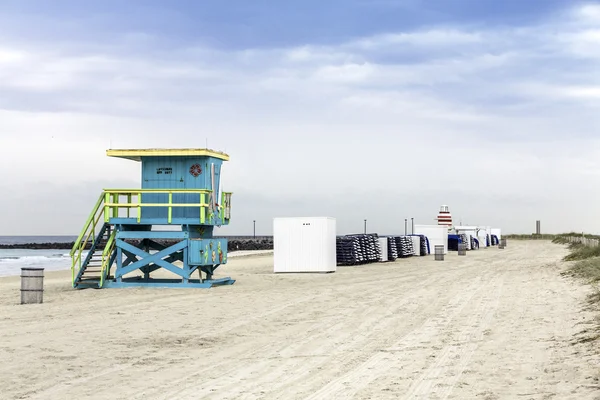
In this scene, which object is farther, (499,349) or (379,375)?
(499,349)

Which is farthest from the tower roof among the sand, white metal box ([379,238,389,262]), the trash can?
white metal box ([379,238,389,262])

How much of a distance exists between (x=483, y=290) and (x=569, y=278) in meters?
4.89

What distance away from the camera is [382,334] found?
13336mm

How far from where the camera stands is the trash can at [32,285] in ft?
64.8

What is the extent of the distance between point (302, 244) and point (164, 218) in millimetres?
9830

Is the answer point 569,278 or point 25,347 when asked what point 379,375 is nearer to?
point 25,347

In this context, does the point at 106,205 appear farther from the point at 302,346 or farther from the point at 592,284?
the point at 592,284

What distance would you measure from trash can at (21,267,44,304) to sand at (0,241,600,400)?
39 centimetres

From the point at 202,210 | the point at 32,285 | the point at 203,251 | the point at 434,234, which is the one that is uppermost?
the point at 202,210

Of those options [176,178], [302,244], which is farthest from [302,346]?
[302,244]

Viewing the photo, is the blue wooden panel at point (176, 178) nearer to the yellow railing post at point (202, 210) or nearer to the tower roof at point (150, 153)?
the tower roof at point (150, 153)

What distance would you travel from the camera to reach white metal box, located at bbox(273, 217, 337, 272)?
106ft

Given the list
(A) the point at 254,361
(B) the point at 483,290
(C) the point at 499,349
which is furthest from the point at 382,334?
(B) the point at 483,290

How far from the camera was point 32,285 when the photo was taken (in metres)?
19.8
